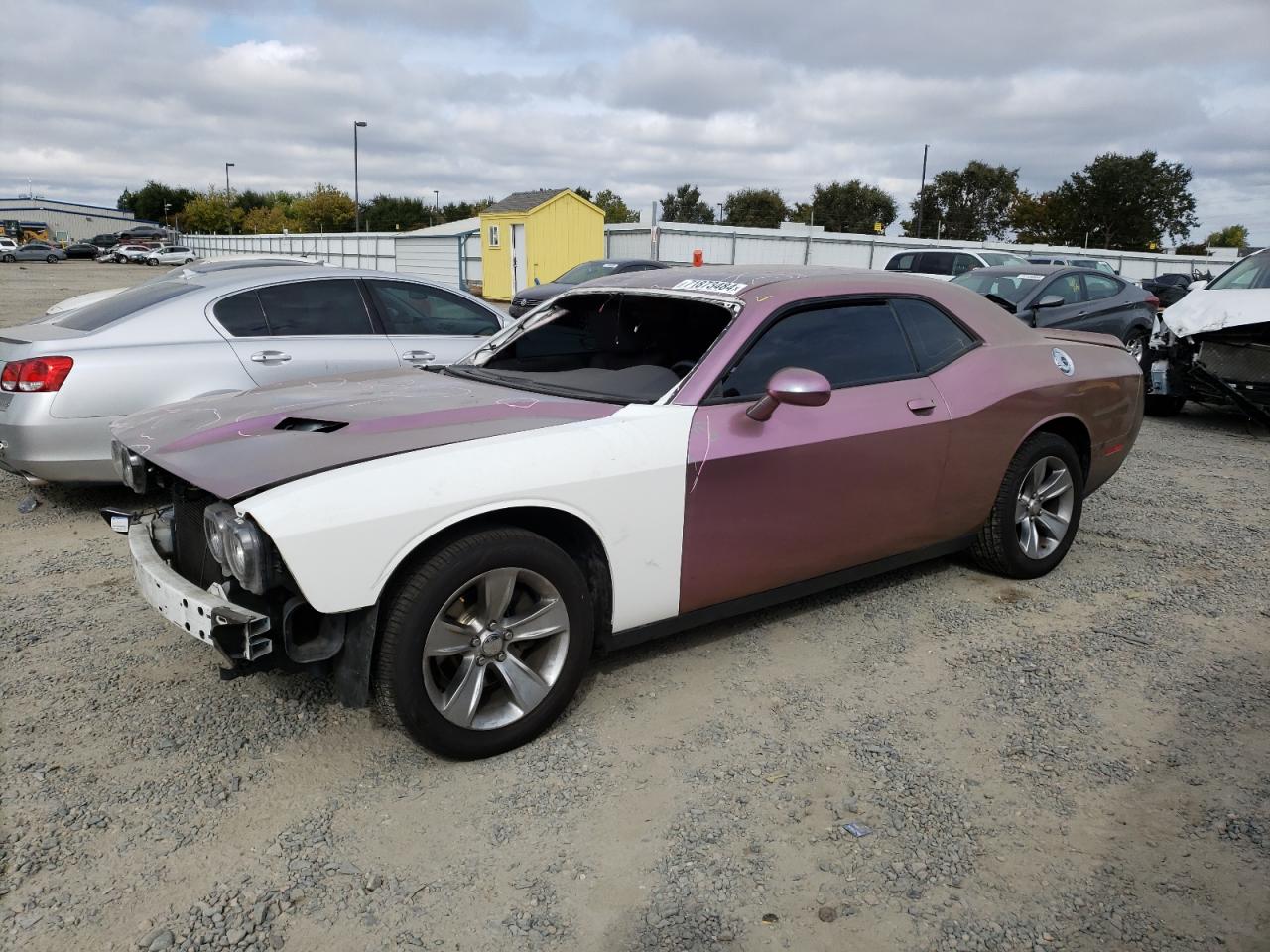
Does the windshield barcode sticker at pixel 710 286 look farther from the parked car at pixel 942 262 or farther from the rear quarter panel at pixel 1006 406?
the parked car at pixel 942 262

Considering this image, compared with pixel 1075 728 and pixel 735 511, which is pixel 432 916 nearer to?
pixel 735 511

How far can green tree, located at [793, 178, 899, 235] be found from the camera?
3172 inches

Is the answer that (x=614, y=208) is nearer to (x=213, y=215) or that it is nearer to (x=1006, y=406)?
(x=213, y=215)

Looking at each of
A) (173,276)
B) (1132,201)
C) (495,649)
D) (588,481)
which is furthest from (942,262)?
(1132,201)

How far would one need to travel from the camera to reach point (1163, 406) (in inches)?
406

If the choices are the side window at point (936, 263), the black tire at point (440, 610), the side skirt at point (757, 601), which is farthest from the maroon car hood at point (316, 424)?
the side window at point (936, 263)

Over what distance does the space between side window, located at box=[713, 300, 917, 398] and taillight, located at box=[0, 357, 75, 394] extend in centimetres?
389

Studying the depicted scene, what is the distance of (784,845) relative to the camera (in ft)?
8.71

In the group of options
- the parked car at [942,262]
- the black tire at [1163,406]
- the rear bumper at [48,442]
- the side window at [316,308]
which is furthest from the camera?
the parked car at [942,262]

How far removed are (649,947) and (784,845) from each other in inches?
22.2

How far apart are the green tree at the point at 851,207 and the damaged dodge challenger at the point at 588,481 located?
3146 inches

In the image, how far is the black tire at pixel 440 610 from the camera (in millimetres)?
2746

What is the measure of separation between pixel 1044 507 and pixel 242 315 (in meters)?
4.85

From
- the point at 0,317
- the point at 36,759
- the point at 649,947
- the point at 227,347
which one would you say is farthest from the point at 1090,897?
the point at 0,317
